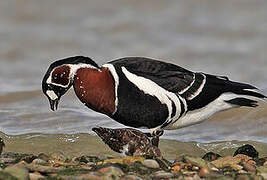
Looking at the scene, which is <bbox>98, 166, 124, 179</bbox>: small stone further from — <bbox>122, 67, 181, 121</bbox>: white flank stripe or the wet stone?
<bbox>122, 67, 181, 121</bbox>: white flank stripe

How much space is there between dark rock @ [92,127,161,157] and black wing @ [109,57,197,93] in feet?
1.52

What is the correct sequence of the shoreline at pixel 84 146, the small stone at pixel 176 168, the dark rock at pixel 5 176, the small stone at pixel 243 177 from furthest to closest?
the shoreline at pixel 84 146 < the small stone at pixel 176 168 < the small stone at pixel 243 177 < the dark rock at pixel 5 176

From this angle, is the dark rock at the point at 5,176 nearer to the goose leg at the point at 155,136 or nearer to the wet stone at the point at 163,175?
the wet stone at the point at 163,175

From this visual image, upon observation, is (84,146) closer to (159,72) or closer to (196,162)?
(159,72)

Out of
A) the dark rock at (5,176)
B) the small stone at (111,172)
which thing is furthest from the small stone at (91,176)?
the dark rock at (5,176)

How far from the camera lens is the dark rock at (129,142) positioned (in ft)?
23.0

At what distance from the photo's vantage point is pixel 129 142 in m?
7.07

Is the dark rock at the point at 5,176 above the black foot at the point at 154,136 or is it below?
above

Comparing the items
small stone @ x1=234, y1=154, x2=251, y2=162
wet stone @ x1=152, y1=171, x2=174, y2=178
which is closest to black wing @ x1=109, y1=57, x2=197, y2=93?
small stone @ x1=234, y1=154, x2=251, y2=162

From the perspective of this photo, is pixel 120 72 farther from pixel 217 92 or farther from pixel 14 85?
pixel 14 85

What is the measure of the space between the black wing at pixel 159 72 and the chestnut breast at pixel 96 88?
0.16 meters

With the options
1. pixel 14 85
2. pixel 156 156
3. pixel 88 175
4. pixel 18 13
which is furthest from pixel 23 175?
pixel 18 13

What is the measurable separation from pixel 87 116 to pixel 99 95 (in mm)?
3673

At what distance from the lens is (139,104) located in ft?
23.5
